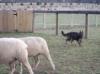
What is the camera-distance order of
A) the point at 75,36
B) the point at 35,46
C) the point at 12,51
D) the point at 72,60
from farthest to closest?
the point at 75,36 → the point at 72,60 → the point at 35,46 → the point at 12,51

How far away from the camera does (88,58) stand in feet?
36.4

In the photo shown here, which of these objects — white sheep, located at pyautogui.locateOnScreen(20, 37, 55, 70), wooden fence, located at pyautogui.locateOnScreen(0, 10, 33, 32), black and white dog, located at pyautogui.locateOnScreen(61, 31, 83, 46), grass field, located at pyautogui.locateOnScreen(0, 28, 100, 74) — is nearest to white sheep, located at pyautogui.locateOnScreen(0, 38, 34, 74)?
white sheep, located at pyautogui.locateOnScreen(20, 37, 55, 70)

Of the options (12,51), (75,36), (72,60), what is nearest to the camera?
(12,51)

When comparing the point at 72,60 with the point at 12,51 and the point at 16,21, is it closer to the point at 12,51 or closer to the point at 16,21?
the point at 12,51

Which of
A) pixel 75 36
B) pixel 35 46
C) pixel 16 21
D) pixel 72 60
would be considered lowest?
pixel 72 60

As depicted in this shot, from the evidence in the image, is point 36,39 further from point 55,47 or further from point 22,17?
point 22,17

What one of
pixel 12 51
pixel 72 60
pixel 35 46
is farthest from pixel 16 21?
pixel 12 51

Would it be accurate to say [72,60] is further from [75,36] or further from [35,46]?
[75,36]

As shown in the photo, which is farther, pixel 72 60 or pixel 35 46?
pixel 72 60

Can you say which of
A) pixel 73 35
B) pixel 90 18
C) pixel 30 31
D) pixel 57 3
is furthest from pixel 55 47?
pixel 90 18

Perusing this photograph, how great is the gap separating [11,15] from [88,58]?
10810 mm

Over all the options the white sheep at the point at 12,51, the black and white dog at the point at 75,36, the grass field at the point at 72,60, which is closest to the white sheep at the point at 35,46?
the grass field at the point at 72,60

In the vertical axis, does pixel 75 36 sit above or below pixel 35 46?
below

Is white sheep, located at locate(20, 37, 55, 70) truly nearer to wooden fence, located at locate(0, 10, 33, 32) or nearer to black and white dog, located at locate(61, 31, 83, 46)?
black and white dog, located at locate(61, 31, 83, 46)
